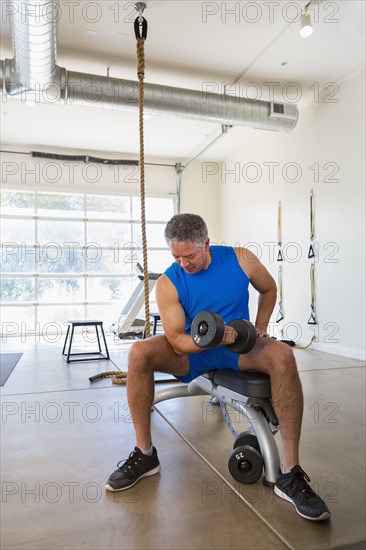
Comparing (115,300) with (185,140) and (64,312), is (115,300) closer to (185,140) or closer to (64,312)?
(64,312)

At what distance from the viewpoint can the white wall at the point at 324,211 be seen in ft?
15.9

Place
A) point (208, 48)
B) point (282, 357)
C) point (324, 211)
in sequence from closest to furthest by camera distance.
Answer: point (282, 357) → point (208, 48) → point (324, 211)

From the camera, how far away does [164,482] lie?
Result: 1793 mm

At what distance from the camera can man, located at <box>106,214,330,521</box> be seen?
1.65 meters

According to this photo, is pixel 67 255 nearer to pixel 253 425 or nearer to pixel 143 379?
pixel 143 379

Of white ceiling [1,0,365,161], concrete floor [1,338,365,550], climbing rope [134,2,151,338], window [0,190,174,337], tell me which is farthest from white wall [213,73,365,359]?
climbing rope [134,2,151,338]

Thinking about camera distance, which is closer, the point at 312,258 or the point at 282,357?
the point at 282,357

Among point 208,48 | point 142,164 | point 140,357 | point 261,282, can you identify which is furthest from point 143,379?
point 208,48

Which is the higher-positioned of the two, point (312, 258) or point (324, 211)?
point (324, 211)

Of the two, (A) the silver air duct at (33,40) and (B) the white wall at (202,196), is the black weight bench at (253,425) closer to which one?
(A) the silver air duct at (33,40)

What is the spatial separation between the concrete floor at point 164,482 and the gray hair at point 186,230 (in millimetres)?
1033

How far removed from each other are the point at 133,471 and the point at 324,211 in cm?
442

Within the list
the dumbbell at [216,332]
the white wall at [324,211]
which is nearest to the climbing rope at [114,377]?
the dumbbell at [216,332]

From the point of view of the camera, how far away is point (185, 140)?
738 cm
